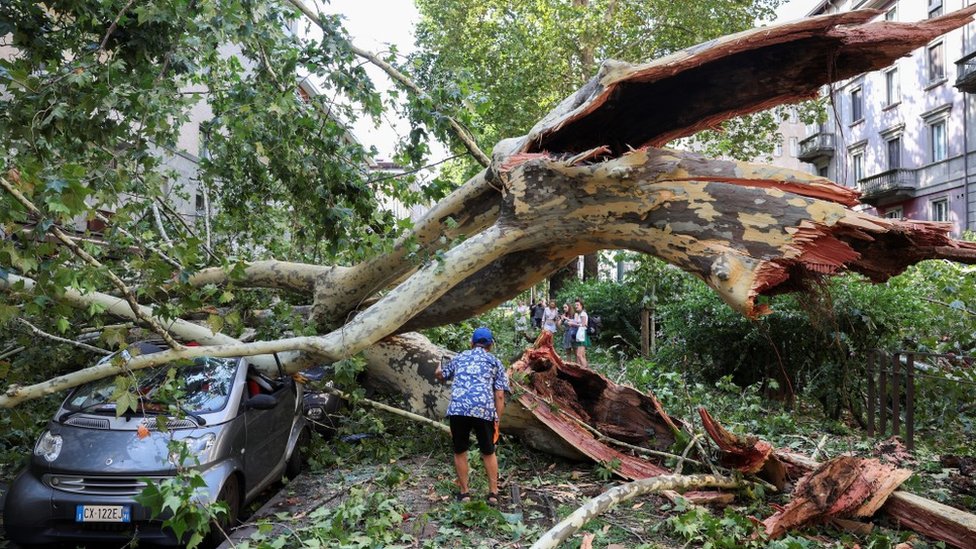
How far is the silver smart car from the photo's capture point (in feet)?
15.5

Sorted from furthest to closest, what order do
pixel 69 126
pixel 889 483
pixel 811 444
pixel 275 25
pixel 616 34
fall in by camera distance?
pixel 616 34, pixel 811 444, pixel 275 25, pixel 69 126, pixel 889 483

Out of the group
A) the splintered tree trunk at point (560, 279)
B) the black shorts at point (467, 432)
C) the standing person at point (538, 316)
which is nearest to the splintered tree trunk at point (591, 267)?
the splintered tree trunk at point (560, 279)

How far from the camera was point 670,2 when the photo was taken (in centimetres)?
1858

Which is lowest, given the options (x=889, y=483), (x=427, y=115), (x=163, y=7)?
(x=889, y=483)

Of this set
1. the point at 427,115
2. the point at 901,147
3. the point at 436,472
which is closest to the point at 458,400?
the point at 436,472

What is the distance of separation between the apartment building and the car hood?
23.2 meters

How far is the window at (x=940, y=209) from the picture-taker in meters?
A: 26.3

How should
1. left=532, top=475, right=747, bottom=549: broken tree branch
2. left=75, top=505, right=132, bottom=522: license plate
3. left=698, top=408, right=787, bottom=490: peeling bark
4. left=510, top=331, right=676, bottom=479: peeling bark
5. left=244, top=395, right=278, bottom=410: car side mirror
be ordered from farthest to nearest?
left=510, top=331, right=676, bottom=479: peeling bark, left=698, top=408, right=787, bottom=490: peeling bark, left=244, top=395, right=278, bottom=410: car side mirror, left=75, top=505, right=132, bottom=522: license plate, left=532, top=475, right=747, bottom=549: broken tree branch

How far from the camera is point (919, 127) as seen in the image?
27.6 m

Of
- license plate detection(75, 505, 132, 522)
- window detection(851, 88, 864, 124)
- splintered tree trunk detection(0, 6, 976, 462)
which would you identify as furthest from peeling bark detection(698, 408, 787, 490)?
window detection(851, 88, 864, 124)

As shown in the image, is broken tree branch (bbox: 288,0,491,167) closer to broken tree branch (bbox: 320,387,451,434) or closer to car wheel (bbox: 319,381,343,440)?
broken tree branch (bbox: 320,387,451,434)

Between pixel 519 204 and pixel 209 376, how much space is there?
3.11 m

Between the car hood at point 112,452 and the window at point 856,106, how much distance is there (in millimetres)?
34189

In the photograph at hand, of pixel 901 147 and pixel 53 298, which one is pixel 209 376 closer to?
pixel 53 298
